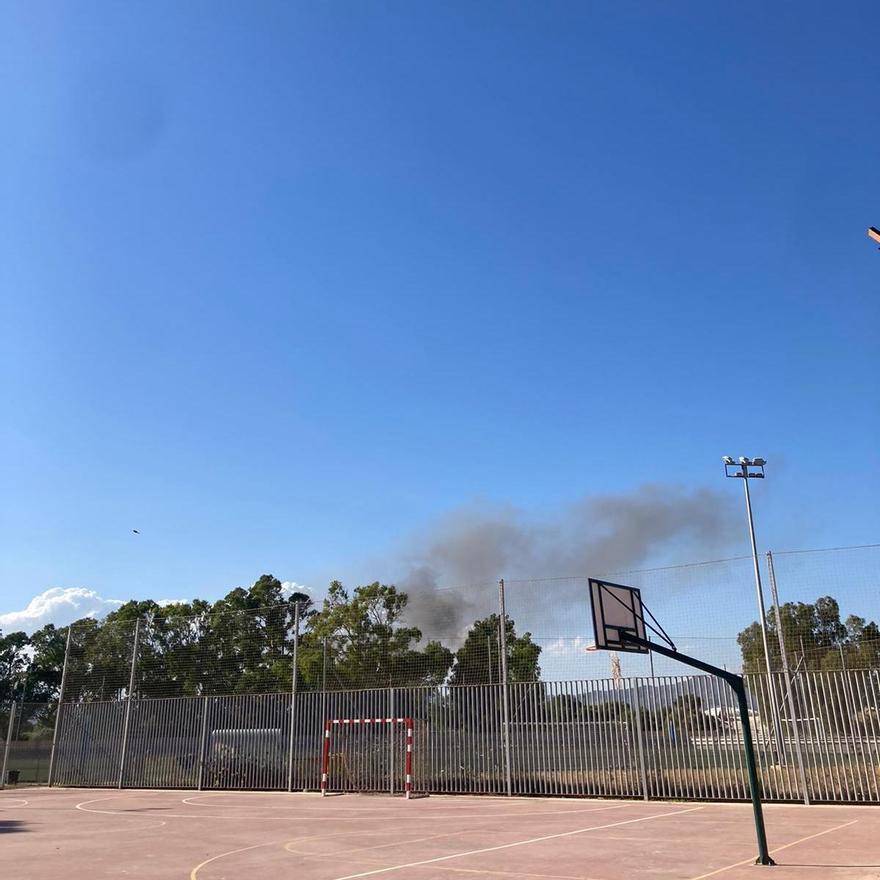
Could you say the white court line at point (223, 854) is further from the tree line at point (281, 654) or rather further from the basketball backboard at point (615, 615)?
the tree line at point (281, 654)

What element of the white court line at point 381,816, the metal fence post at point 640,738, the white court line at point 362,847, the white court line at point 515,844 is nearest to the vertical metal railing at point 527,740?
the metal fence post at point 640,738

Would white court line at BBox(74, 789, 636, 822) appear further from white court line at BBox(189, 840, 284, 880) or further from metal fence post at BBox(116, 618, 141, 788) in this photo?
metal fence post at BBox(116, 618, 141, 788)

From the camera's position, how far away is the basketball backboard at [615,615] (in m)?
10.7

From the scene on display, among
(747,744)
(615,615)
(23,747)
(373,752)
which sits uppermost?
(615,615)

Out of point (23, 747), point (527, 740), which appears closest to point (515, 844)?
point (527, 740)

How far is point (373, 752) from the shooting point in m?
21.1

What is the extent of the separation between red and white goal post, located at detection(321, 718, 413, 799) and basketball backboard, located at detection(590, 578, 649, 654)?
983cm

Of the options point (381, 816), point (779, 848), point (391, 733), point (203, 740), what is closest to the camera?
point (779, 848)

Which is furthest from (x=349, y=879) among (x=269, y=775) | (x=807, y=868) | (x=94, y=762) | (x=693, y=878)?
(x=94, y=762)

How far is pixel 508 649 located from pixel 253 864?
11.1 m

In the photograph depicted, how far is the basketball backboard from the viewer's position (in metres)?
→ 10.7

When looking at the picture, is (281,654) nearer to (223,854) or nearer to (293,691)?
(293,691)

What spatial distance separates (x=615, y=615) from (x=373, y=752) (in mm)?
12216

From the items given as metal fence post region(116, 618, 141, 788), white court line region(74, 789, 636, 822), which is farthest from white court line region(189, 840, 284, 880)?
metal fence post region(116, 618, 141, 788)
